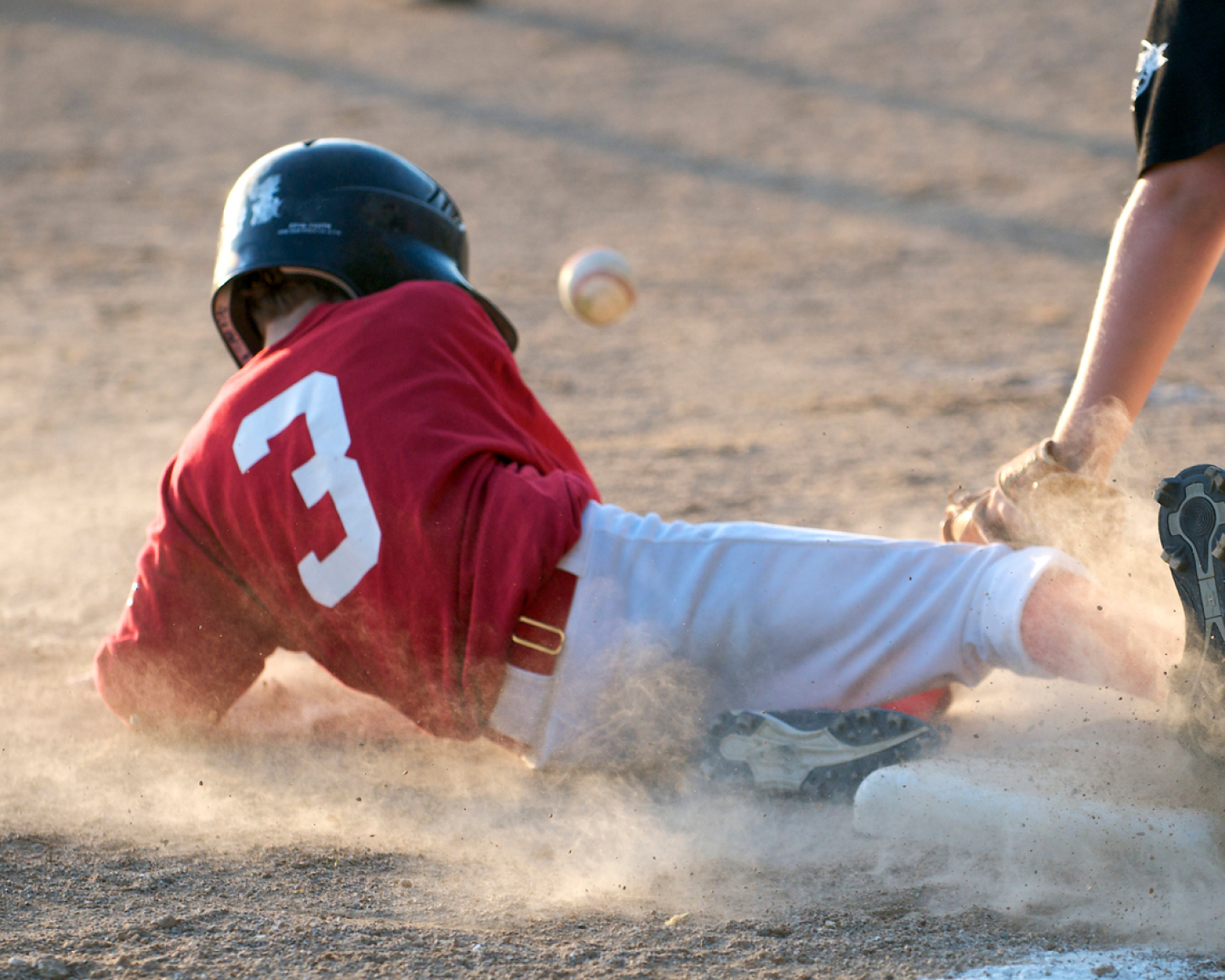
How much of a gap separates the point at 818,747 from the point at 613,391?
2.86 metres

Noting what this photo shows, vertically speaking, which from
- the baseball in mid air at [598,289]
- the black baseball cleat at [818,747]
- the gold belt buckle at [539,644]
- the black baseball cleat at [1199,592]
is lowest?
the black baseball cleat at [818,747]

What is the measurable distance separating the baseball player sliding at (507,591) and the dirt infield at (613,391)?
0.55 feet

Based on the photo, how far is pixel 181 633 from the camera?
2266mm

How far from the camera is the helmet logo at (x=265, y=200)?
2.61m

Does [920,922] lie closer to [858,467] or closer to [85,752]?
[85,752]

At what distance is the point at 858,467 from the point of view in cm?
386

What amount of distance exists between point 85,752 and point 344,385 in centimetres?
86

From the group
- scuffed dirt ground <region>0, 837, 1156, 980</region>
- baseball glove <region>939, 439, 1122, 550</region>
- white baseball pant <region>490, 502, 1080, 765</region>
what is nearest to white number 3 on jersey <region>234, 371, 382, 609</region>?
white baseball pant <region>490, 502, 1080, 765</region>

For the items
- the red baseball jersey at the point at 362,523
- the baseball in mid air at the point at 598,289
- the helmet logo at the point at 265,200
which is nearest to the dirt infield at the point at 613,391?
the red baseball jersey at the point at 362,523

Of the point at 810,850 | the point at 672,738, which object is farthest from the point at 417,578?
the point at 810,850

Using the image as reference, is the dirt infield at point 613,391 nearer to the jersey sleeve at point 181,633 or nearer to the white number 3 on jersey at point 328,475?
the jersey sleeve at point 181,633

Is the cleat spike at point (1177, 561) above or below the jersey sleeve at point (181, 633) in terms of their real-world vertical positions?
above

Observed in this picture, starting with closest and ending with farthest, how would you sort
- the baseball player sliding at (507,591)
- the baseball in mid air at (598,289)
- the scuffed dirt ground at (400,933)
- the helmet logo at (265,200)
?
the scuffed dirt ground at (400,933), the baseball player sliding at (507,591), the helmet logo at (265,200), the baseball in mid air at (598,289)

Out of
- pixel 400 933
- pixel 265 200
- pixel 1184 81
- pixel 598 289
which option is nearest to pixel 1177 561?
pixel 1184 81
